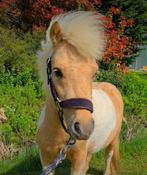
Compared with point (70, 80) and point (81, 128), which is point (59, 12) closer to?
point (70, 80)

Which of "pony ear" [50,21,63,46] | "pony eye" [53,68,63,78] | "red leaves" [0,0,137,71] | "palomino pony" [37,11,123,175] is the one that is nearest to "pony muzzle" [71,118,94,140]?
"palomino pony" [37,11,123,175]

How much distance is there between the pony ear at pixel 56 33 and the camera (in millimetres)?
3363

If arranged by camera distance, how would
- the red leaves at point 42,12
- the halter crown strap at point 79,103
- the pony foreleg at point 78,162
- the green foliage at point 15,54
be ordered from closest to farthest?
1. the halter crown strap at point 79,103
2. the pony foreleg at point 78,162
3. the green foliage at point 15,54
4. the red leaves at point 42,12

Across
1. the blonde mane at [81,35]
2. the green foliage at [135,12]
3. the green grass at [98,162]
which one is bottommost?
the green foliage at [135,12]

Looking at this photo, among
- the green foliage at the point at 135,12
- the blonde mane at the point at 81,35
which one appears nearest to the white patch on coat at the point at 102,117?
the blonde mane at the point at 81,35

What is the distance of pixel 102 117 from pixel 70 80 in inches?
65.1

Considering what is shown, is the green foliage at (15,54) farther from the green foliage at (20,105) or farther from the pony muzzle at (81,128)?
the pony muzzle at (81,128)

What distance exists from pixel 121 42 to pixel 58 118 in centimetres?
716

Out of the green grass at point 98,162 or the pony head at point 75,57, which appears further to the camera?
the green grass at point 98,162

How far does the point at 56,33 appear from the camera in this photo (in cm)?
342

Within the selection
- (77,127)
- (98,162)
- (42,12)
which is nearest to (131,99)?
(98,162)

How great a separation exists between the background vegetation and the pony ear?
252 centimetres

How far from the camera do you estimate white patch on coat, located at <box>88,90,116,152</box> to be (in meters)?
4.60

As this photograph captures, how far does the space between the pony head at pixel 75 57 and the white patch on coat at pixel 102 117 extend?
110 cm
